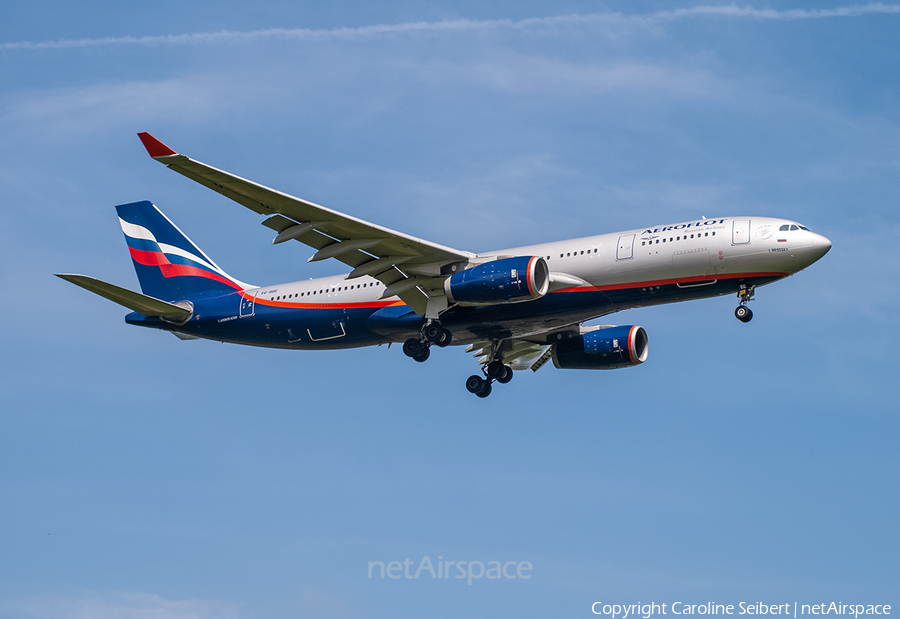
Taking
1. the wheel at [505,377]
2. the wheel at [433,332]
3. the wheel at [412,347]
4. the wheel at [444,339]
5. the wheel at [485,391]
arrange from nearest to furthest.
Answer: the wheel at [433,332], the wheel at [444,339], the wheel at [412,347], the wheel at [485,391], the wheel at [505,377]

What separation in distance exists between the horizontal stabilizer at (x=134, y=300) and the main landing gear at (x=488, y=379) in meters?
12.3

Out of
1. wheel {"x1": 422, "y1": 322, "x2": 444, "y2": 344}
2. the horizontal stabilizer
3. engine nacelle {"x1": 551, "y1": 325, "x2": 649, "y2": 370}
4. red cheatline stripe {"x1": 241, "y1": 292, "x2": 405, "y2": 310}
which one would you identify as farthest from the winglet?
engine nacelle {"x1": 551, "y1": 325, "x2": 649, "y2": 370}

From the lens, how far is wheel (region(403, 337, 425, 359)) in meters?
40.2

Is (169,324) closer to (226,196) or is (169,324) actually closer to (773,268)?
(226,196)

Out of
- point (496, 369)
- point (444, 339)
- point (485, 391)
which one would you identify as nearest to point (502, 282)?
point (444, 339)

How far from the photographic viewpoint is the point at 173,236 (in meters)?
47.7

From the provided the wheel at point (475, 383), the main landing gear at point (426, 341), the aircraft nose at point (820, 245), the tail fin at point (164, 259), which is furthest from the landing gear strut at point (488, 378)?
the aircraft nose at point (820, 245)

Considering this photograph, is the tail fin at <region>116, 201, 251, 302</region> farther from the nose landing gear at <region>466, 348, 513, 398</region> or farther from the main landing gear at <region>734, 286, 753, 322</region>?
the main landing gear at <region>734, 286, 753, 322</region>

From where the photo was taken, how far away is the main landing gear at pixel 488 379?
44.3 m

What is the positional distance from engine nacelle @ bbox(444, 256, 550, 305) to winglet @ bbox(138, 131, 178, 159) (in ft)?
35.8

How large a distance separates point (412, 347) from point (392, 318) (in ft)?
4.45

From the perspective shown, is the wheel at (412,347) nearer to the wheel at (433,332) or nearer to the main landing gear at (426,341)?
the main landing gear at (426,341)

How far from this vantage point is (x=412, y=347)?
4034cm

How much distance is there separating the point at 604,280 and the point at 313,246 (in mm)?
10461
